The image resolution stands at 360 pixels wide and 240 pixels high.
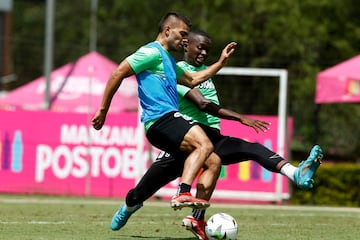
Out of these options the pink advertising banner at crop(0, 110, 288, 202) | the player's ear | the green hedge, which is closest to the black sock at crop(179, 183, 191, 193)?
the player's ear

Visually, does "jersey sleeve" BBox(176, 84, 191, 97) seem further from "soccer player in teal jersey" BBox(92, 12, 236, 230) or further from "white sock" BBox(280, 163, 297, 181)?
"white sock" BBox(280, 163, 297, 181)

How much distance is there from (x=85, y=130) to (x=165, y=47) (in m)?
11.1

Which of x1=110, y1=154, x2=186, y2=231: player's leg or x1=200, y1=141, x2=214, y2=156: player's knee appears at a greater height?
x1=200, y1=141, x2=214, y2=156: player's knee

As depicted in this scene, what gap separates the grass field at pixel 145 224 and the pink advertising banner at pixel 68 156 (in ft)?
15.0

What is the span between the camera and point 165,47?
32.2ft

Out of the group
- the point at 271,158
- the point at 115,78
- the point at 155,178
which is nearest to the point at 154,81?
the point at 115,78

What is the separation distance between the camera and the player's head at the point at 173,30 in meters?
9.79

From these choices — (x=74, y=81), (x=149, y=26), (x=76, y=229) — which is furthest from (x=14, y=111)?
(x=149, y=26)

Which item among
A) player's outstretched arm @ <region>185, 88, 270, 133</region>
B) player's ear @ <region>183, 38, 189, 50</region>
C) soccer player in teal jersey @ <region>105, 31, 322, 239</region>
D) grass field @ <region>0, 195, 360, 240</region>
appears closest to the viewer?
soccer player in teal jersey @ <region>105, 31, 322, 239</region>

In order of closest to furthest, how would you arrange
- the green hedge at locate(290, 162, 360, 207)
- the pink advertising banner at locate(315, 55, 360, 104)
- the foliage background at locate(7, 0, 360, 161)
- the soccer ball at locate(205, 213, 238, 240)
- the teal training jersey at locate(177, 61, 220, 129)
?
the soccer ball at locate(205, 213, 238, 240) < the teal training jersey at locate(177, 61, 220, 129) < the pink advertising banner at locate(315, 55, 360, 104) < the green hedge at locate(290, 162, 360, 207) < the foliage background at locate(7, 0, 360, 161)

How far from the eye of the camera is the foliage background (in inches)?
934

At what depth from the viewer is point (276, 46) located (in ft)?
124

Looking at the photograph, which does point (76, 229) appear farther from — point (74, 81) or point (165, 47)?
point (74, 81)

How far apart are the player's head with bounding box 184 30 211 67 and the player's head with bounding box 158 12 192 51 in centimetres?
74
